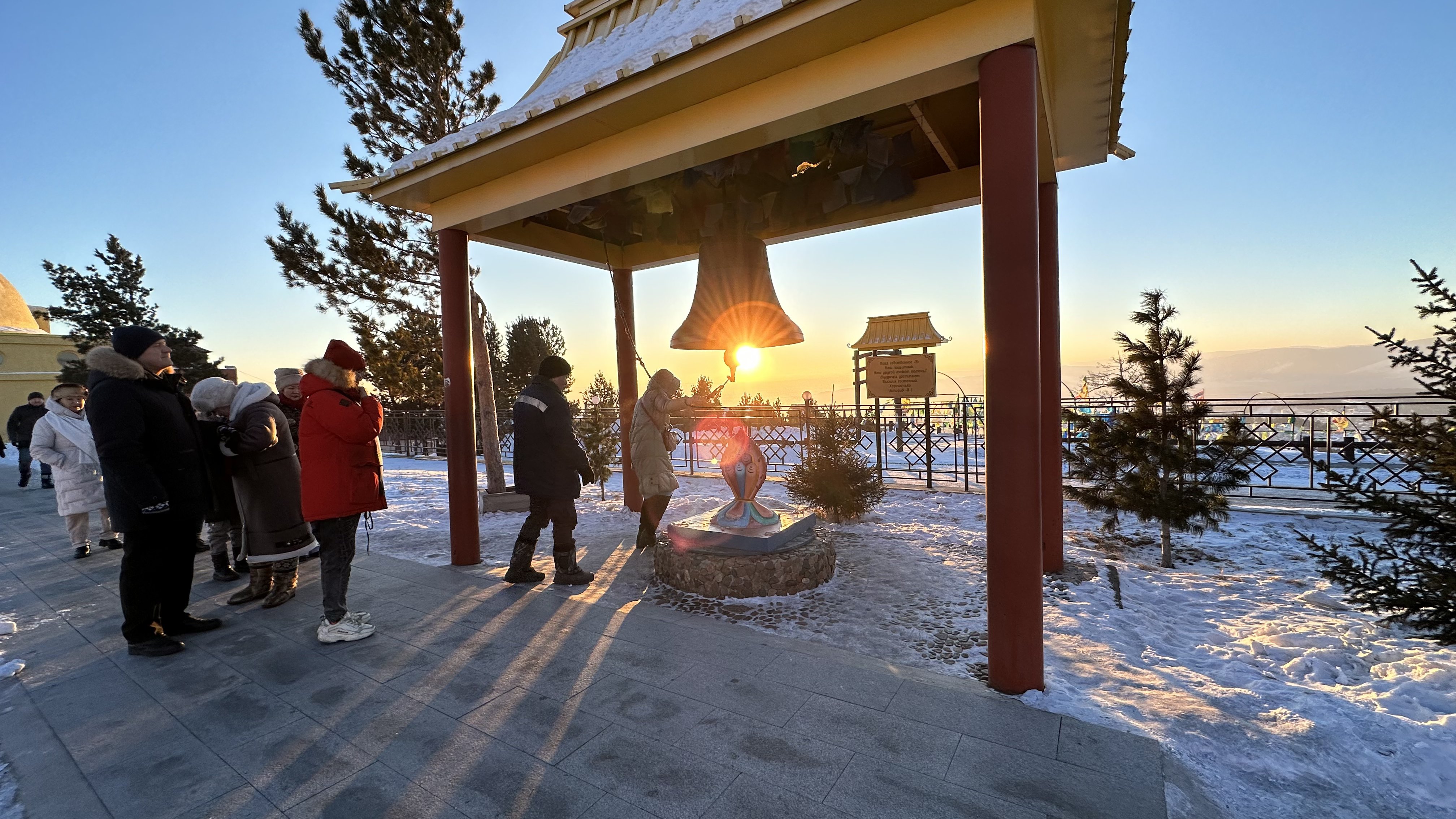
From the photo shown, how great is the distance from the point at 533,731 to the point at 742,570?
201 cm

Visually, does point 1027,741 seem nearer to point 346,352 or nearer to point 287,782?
point 287,782

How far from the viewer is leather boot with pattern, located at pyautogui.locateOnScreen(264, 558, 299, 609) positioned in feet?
13.5

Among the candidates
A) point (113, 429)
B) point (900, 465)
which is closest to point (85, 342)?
point (113, 429)

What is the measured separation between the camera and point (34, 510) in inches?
348

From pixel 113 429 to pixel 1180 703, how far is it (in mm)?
5525

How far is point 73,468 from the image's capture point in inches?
225

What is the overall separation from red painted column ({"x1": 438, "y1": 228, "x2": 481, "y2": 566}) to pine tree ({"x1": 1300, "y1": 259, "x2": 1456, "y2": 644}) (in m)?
5.37

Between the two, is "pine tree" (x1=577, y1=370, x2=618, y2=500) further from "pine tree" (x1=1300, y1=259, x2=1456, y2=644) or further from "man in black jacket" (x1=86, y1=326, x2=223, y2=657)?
"pine tree" (x1=1300, y1=259, x2=1456, y2=644)

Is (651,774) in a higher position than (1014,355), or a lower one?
lower

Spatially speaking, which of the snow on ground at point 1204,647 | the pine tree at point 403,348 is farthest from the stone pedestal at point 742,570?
the pine tree at point 403,348

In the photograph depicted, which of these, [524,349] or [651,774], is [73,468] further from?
[524,349]

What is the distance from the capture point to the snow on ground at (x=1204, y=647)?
205 cm

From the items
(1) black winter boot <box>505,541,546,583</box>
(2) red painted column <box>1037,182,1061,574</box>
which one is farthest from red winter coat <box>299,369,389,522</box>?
(2) red painted column <box>1037,182,1061,574</box>

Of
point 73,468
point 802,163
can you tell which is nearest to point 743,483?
point 802,163
